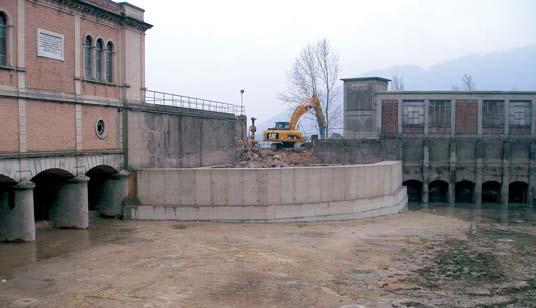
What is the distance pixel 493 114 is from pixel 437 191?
7.48 metres

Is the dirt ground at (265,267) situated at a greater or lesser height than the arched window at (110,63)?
lesser

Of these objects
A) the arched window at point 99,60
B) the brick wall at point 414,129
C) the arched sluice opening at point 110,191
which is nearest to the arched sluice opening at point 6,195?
the arched sluice opening at point 110,191

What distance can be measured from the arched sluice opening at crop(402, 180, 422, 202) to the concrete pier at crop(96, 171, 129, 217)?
2272 centimetres

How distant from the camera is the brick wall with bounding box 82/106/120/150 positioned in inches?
891

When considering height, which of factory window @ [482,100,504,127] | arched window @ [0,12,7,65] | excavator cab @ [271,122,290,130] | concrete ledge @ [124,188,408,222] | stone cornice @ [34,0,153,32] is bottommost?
concrete ledge @ [124,188,408,222]

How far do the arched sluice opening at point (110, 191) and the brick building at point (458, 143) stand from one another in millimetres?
20171

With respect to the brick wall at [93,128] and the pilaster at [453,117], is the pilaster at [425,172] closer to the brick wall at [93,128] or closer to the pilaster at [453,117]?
the pilaster at [453,117]

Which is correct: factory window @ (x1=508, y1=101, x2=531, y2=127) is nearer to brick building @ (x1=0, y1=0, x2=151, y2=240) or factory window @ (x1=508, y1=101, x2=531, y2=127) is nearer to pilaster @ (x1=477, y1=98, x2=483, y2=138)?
pilaster @ (x1=477, y1=98, x2=483, y2=138)

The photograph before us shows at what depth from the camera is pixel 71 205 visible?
22078mm

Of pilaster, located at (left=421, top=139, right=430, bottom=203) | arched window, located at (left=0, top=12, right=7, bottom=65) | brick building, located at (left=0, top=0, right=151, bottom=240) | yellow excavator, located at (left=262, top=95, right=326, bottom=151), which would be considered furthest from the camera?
yellow excavator, located at (left=262, top=95, right=326, bottom=151)

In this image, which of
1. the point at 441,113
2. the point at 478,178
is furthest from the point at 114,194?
the point at 441,113

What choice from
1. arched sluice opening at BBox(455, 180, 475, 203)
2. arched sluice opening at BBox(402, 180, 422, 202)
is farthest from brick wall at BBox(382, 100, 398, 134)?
arched sluice opening at BBox(455, 180, 475, 203)

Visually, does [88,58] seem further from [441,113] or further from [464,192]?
[464,192]

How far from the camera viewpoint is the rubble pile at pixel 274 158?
3878 cm
